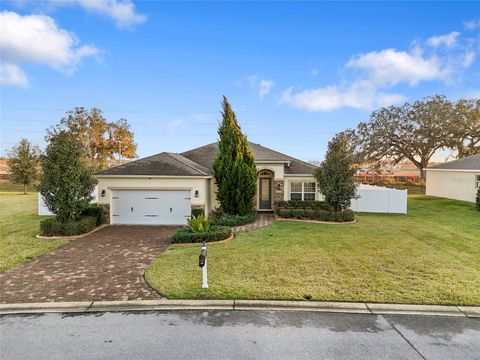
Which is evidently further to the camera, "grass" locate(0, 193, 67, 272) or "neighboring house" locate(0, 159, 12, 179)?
"neighboring house" locate(0, 159, 12, 179)

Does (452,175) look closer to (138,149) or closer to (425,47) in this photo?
(425,47)

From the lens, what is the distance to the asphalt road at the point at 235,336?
416 centimetres

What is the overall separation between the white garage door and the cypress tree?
1900 millimetres

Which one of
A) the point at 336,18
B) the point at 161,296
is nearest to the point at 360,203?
the point at 336,18

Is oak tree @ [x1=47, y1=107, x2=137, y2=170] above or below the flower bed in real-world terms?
above

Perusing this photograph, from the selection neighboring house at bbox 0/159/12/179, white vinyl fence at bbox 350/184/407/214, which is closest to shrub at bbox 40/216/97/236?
white vinyl fence at bbox 350/184/407/214

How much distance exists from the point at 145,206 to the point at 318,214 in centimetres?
866

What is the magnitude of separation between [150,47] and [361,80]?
1459 centimetres

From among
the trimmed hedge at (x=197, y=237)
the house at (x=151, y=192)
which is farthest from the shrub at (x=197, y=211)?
the trimmed hedge at (x=197, y=237)

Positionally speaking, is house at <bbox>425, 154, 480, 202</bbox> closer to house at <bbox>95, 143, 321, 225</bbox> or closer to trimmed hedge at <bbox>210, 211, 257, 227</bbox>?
trimmed hedge at <bbox>210, 211, 257, 227</bbox>

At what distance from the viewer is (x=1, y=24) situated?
39.3 ft

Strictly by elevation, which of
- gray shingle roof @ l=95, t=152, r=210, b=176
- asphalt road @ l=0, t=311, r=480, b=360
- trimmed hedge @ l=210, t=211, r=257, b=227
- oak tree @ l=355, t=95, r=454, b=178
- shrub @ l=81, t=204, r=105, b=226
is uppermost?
oak tree @ l=355, t=95, r=454, b=178

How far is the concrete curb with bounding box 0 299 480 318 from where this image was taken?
5421 mm

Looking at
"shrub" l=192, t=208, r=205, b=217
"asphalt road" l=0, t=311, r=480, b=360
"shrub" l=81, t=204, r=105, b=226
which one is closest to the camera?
"asphalt road" l=0, t=311, r=480, b=360
